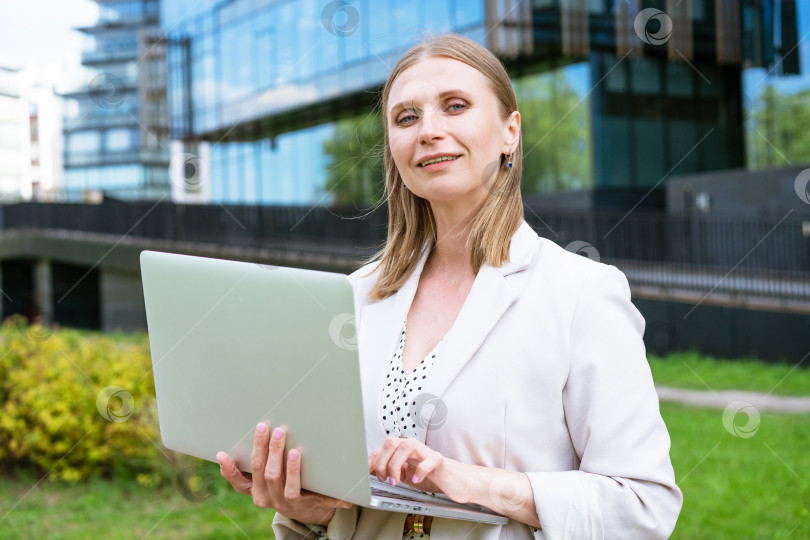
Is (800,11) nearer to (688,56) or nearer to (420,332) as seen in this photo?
(688,56)

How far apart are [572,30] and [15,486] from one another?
13.9 m

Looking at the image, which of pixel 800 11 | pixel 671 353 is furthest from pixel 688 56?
pixel 671 353

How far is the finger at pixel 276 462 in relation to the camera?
1.59m

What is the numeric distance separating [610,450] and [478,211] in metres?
0.72

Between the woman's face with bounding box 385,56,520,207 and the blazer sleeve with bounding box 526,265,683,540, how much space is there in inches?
18.5

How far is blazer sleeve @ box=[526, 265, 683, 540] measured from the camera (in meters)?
1.69

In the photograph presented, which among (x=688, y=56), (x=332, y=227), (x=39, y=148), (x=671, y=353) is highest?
(x=688, y=56)

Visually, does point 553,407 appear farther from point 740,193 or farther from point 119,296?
point 119,296

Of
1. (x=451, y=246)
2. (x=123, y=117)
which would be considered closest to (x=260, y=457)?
(x=451, y=246)

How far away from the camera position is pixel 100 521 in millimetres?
5527

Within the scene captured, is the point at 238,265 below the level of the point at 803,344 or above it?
above

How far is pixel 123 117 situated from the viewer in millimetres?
26047

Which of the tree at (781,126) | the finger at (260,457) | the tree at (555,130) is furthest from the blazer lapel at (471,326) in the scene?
the tree at (555,130)

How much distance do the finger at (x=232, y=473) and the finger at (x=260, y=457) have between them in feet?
0.22
